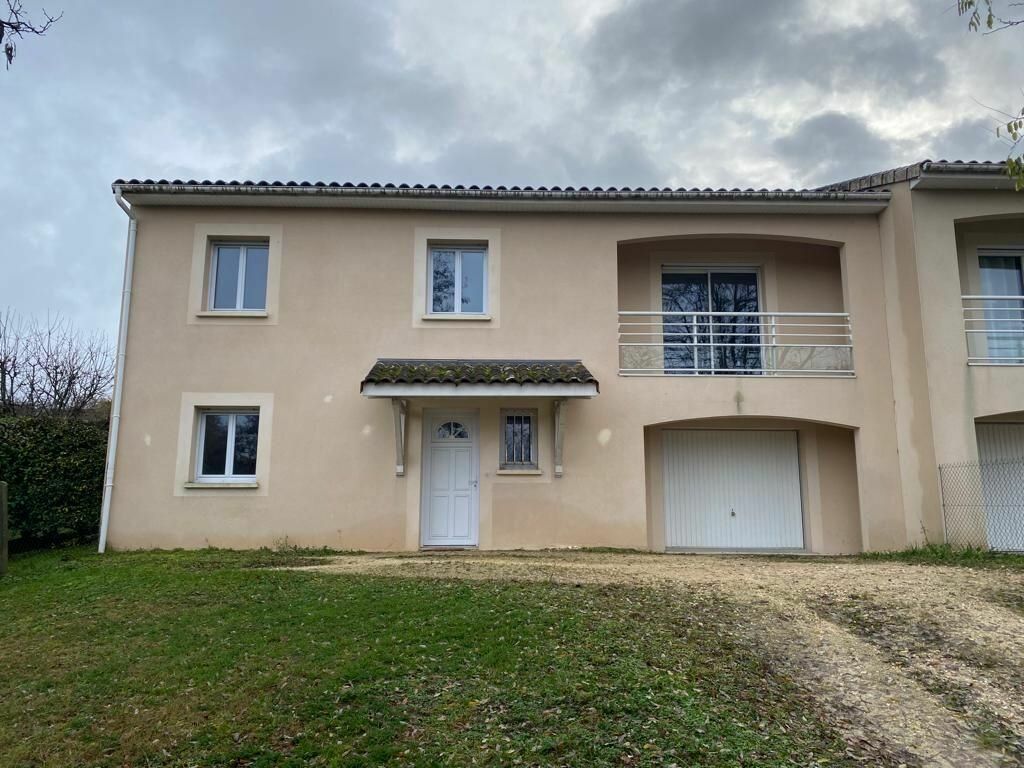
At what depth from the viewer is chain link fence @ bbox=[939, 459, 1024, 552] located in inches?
390

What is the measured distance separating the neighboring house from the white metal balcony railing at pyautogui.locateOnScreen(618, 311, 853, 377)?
0.24 feet

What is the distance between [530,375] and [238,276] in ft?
18.7

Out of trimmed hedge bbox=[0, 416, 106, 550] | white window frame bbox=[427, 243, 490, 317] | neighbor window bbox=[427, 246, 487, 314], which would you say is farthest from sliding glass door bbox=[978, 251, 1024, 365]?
trimmed hedge bbox=[0, 416, 106, 550]

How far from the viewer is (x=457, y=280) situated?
37.2 ft

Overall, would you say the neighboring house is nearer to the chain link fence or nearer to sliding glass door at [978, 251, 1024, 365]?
sliding glass door at [978, 251, 1024, 365]

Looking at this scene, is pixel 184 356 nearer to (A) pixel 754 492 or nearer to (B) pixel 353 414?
(B) pixel 353 414

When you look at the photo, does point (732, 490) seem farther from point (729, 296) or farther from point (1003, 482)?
point (1003, 482)

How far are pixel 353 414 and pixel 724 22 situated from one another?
32.3ft

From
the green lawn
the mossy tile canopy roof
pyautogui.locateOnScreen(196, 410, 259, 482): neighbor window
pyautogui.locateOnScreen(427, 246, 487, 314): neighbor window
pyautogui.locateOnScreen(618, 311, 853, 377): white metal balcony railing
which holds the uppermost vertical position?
pyautogui.locateOnScreen(427, 246, 487, 314): neighbor window

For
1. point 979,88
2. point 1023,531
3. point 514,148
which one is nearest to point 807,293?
point 1023,531

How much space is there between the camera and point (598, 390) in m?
10.5

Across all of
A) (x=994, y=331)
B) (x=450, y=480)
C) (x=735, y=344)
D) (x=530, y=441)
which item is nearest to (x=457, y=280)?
(x=530, y=441)

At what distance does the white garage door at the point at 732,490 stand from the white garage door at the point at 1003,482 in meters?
3.26

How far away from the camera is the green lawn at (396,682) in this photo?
3602mm
